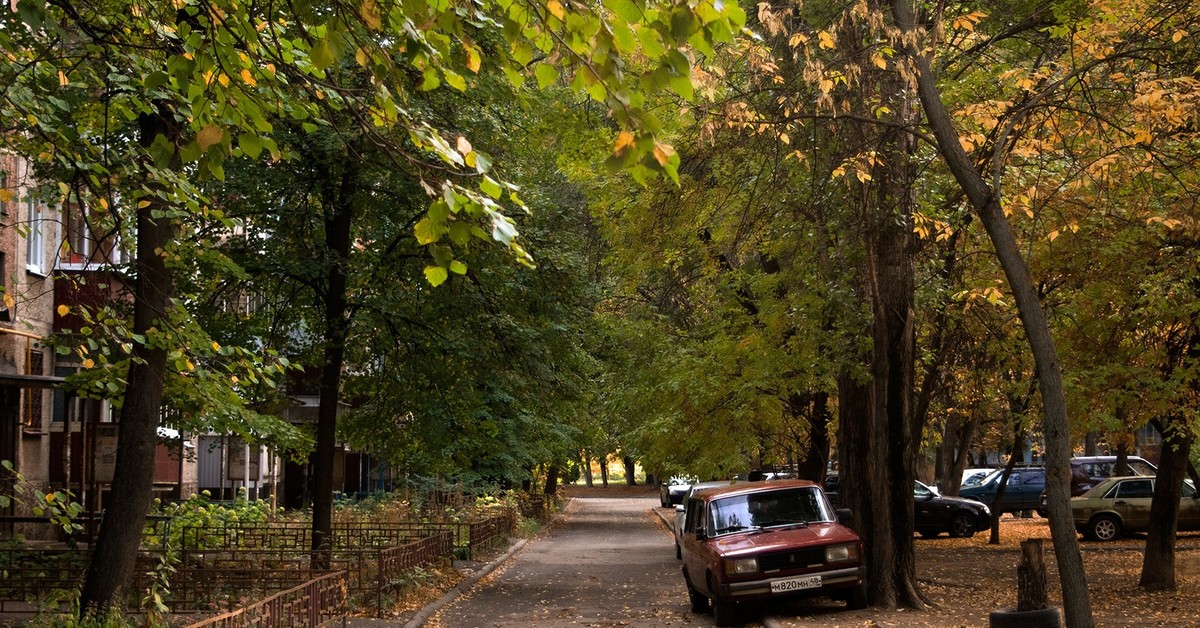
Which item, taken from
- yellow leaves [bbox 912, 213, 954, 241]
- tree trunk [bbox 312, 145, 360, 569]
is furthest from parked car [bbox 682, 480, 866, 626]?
tree trunk [bbox 312, 145, 360, 569]

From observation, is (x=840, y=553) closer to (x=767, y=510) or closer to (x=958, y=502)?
(x=767, y=510)

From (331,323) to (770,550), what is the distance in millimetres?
7484

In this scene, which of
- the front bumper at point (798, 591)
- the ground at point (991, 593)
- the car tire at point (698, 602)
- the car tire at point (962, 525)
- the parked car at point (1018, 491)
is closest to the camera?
the ground at point (991, 593)

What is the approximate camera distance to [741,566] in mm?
15805

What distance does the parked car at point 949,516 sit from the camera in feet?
112

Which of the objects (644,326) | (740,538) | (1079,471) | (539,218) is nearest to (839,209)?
(740,538)

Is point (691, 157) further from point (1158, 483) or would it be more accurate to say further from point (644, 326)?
point (644, 326)

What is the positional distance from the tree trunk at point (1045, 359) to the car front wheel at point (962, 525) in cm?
2480

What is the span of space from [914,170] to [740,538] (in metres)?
5.42

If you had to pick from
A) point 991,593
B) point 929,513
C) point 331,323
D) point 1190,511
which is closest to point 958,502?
point 929,513

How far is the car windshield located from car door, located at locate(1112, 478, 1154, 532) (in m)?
A: 16.8

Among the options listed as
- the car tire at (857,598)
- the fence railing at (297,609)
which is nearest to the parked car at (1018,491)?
the car tire at (857,598)

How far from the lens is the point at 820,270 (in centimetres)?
1697

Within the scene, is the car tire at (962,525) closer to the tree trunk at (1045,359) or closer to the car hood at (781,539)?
the car hood at (781,539)
